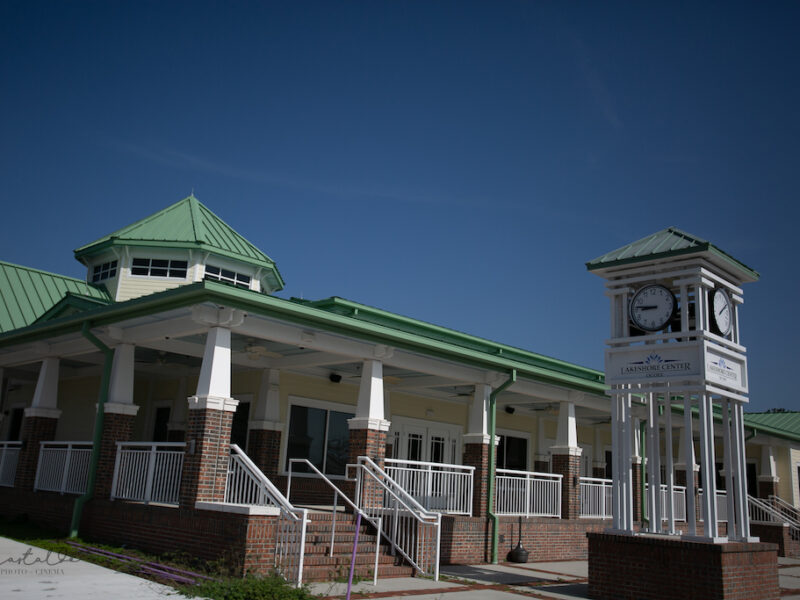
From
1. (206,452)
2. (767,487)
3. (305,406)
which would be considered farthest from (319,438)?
(767,487)

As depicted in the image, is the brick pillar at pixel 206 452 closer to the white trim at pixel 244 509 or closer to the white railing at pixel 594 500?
the white trim at pixel 244 509

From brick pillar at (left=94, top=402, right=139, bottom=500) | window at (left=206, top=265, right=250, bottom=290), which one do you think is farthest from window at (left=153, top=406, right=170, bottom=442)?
brick pillar at (left=94, top=402, right=139, bottom=500)

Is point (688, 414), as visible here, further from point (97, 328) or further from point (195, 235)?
point (195, 235)

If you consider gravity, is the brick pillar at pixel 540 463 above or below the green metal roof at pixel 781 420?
below

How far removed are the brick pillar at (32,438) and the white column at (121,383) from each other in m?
2.88

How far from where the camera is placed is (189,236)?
21.7 m

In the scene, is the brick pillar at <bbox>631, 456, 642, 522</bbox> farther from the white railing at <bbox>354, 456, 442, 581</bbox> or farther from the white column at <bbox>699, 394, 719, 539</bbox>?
the white column at <bbox>699, 394, 719, 539</bbox>

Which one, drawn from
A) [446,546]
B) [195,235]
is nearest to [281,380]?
[446,546]

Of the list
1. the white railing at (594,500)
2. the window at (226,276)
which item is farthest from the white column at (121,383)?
the white railing at (594,500)

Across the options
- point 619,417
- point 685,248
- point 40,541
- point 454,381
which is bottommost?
point 40,541

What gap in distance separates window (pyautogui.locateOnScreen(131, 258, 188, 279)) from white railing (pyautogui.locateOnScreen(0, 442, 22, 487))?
639 cm

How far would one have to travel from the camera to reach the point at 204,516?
1091 centimetres

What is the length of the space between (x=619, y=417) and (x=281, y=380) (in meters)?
7.75

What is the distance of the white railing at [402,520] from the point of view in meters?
12.4
